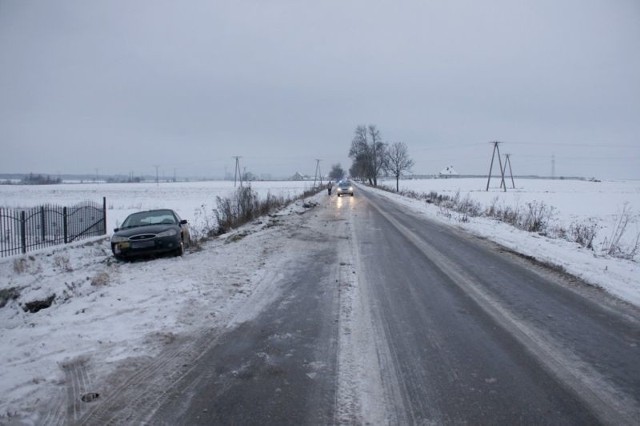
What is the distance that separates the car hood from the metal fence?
5.31m

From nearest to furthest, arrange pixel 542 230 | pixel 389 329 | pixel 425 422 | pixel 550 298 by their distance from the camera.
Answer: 1. pixel 425 422
2. pixel 389 329
3. pixel 550 298
4. pixel 542 230

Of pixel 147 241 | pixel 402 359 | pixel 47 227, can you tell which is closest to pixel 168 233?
pixel 147 241

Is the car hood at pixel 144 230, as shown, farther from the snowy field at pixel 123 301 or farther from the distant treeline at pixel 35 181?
the distant treeline at pixel 35 181

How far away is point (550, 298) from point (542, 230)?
33.6ft

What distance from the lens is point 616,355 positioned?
4781 millimetres

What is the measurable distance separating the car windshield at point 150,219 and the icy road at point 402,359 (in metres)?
5.70

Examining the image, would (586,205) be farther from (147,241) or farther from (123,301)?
(123,301)

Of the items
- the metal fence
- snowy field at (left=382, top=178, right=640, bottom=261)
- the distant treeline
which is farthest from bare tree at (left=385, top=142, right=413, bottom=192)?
the distant treeline

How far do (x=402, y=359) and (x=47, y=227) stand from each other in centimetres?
1658

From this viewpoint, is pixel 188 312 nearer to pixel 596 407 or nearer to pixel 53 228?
pixel 596 407

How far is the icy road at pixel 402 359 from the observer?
362 cm

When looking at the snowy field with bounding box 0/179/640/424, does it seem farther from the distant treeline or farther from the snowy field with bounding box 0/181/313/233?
the distant treeline

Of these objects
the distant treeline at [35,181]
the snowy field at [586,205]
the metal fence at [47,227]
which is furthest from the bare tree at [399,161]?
the distant treeline at [35,181]

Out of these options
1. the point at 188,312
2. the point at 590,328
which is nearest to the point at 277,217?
the point at 188,312
